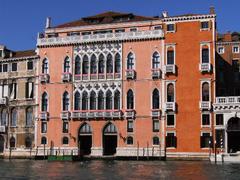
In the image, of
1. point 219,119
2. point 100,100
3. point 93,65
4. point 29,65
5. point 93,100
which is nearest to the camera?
point 219,119

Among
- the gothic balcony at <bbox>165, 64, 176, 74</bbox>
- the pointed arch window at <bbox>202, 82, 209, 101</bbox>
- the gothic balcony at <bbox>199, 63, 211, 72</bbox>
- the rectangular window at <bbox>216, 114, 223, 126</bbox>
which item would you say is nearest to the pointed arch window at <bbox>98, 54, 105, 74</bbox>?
the gothic balcony at <bbox>165, 64, 176, 74</bbox>

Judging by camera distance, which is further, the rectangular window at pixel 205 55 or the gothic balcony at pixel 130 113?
the gothic balcony at pixel 130 113

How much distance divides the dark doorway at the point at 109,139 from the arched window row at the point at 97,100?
1949 mm

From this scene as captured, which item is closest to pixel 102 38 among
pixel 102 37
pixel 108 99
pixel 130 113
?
pixel 102 37

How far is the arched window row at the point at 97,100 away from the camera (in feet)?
158

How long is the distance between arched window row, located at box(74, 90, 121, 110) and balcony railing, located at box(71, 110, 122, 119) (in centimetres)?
54

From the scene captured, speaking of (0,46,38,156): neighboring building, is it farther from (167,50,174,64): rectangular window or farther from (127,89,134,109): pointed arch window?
(167,50,174,64): rectangular window

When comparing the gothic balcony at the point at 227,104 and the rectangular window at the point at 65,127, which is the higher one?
the gothic balcony at the point at 227,104

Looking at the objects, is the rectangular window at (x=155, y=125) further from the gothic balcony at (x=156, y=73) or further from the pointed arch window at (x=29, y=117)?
the pointed arch window at (x=29, y=117)

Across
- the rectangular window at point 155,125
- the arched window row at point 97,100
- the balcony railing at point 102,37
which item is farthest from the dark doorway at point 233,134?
the arched window row at point 97,100

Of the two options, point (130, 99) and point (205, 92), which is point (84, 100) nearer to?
point (130, 99)

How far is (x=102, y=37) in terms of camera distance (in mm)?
49094

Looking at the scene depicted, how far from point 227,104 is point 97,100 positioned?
1257 cm

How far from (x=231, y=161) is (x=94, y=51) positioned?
56.7 ft
